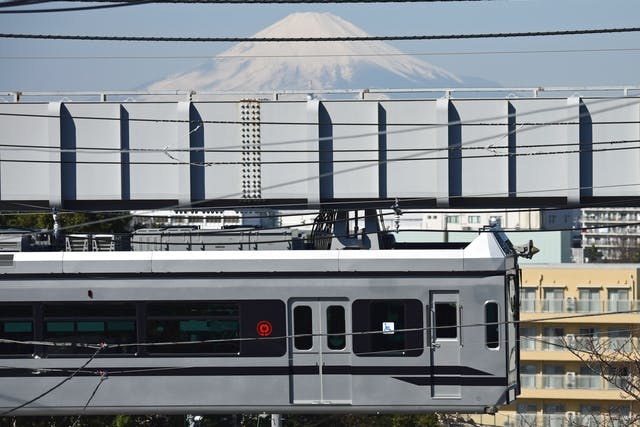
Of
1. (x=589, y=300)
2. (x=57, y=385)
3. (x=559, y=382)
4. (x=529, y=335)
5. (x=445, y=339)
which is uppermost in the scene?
(x=445, y=339)

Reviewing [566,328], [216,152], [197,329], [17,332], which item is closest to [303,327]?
[197,329]

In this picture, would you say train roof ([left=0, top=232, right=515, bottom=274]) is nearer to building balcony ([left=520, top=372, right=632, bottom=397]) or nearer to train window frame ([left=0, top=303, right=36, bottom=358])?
train window frame ([left=0, top=303, right=36, bottom=358])

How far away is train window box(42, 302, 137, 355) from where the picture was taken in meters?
19.8

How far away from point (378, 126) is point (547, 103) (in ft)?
10.5

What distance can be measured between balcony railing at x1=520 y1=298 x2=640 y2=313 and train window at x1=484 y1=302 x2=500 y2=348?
37.1 meters

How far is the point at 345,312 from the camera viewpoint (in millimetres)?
19375

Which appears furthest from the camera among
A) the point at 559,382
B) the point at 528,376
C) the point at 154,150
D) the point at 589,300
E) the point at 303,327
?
the point at 589,300

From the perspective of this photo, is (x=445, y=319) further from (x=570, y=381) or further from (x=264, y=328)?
(x=570, y=381)

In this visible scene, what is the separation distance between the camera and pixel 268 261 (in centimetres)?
1950

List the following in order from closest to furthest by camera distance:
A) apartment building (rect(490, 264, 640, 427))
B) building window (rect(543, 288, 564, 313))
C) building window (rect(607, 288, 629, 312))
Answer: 1. apartment building (rect(490, 264, 640, 427))
2. building window (rect(607, 288, 629, 312))
3. building window (rect(543, 288, 564, 313))

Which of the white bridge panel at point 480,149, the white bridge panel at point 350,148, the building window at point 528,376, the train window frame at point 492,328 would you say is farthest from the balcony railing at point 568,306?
the train window frame at point 492,328

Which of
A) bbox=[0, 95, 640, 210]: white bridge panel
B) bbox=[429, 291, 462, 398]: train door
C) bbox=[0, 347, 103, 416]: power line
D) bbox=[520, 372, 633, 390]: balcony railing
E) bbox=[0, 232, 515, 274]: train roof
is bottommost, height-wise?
bbox=[520, 372, 633, 390]: balcony railing

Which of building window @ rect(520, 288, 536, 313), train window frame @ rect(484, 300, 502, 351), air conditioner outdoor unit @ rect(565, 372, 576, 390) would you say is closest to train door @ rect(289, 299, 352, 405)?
train window frame @ rect(484, 300, 502, 351)

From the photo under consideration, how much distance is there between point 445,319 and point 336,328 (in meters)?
1.57
